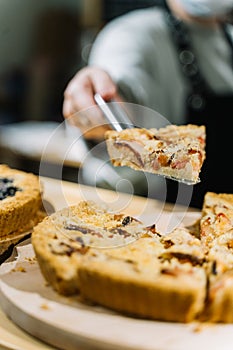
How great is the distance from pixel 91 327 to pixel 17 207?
24.6 inches

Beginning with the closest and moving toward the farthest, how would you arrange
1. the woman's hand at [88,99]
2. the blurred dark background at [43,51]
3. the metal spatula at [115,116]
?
the metal spatula at [115,116] < the woman's hand at [88,99] < the blurred dark background at [43,51]

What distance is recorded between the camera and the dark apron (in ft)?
9.32

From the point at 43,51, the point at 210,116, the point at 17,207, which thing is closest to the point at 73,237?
the point at 17,207

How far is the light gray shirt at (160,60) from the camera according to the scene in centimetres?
296

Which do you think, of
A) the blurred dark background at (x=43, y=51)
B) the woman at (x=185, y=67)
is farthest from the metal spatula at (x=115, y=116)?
the blurred dark background at (x=43, y=51)

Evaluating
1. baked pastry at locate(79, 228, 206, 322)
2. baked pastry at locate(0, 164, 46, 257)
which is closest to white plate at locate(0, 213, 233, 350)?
baked pastry at locate(79, 228, 206, 322)

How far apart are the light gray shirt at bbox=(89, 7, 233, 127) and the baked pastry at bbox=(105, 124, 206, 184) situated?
1.18 m

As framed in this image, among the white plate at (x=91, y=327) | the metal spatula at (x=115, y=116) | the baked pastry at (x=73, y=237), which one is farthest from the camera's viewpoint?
the metal spatula at (x=115, y=116)

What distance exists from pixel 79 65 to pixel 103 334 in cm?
413

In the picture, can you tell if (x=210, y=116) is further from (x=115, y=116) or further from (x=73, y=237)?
(x=73, y=237)

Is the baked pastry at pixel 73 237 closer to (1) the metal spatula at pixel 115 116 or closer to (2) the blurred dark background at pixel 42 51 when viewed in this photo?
(1) the metal spatula at pixel 115 116

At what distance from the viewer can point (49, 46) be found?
503cm

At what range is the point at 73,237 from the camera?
1326mm

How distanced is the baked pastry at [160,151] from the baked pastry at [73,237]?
0.62ft
